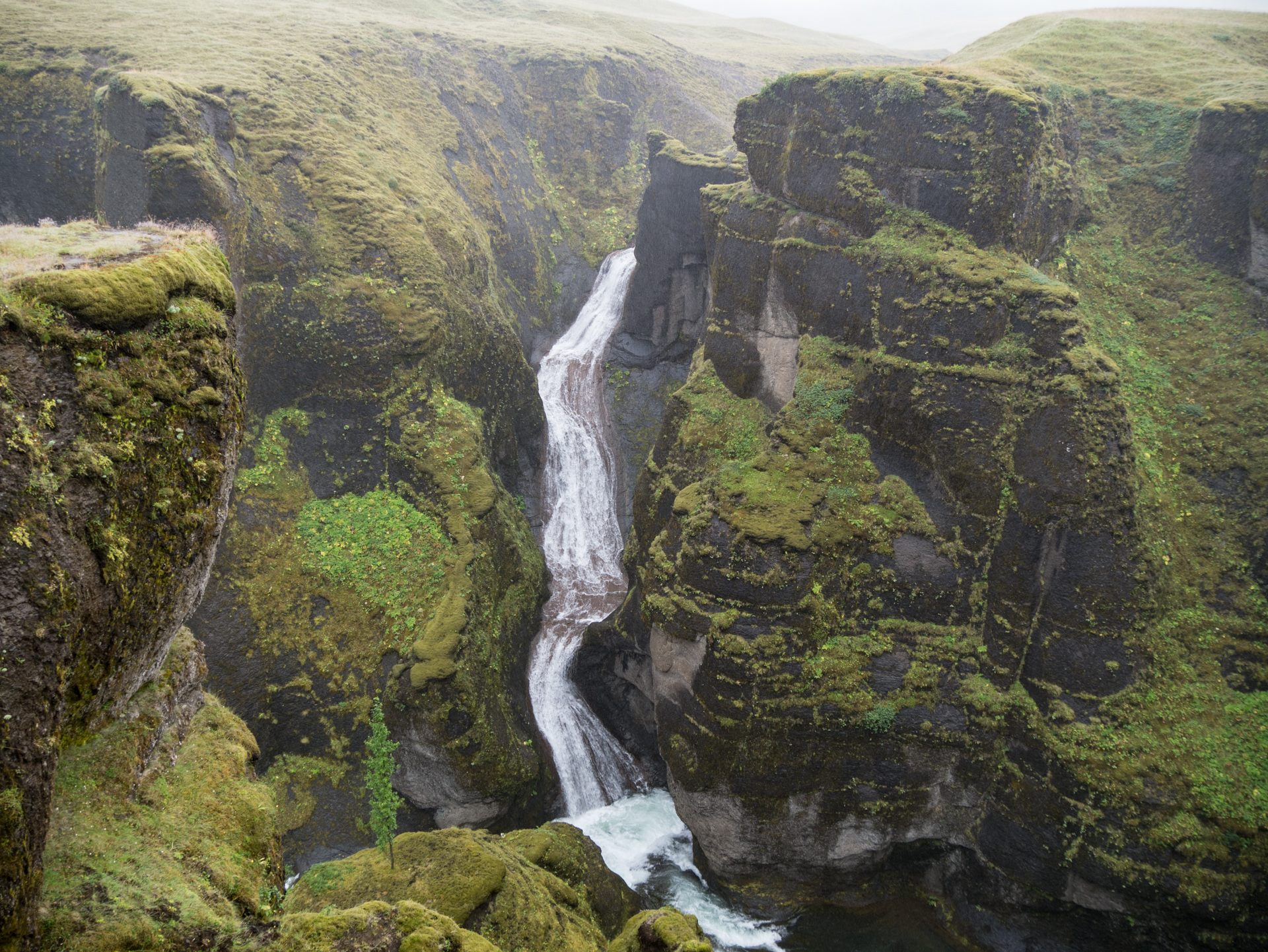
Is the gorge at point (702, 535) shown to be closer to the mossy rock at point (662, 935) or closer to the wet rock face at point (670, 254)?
the mossy rock at point (662, 935)

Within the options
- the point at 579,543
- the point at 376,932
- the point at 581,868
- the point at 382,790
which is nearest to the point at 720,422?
the point at 579,543

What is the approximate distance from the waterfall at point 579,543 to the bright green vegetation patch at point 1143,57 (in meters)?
20.1

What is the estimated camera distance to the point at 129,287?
289 inches

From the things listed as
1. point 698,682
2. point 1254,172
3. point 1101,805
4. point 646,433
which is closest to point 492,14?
point 646,433

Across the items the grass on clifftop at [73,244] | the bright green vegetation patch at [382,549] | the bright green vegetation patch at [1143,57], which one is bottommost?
the bright green vegetation patch at [382,549]

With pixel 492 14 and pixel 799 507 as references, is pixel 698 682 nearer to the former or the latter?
pixel 799 507

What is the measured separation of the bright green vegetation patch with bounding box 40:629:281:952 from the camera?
20.3 ft

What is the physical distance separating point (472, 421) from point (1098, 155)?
79.5ft

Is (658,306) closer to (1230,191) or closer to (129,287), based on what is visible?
(1230,191)

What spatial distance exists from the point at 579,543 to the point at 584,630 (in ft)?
17.9

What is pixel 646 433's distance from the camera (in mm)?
33438

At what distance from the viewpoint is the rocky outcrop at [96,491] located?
567cm

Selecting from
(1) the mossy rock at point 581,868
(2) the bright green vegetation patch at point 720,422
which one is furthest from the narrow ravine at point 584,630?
(2) the bright green vegetation patch at point 720,422

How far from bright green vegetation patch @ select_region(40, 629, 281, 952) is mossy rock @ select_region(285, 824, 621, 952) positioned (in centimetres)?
409
